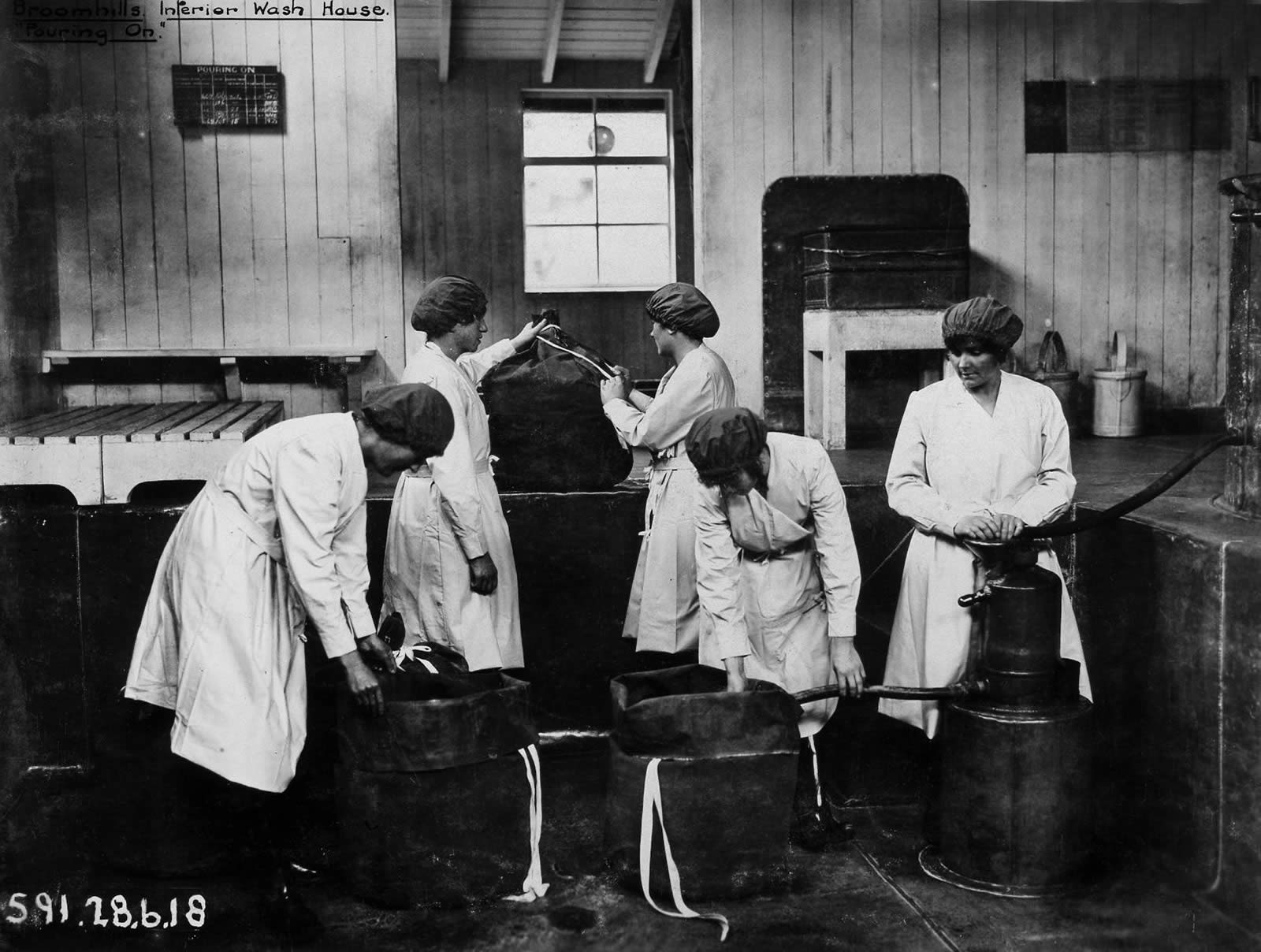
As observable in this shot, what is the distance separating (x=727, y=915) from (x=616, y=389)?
1.97m

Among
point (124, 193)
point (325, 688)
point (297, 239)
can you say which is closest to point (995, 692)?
point (325, 688)

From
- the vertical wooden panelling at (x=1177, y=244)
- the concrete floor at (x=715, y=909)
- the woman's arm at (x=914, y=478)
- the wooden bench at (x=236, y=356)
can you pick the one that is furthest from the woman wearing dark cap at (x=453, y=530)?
the vertical wooden panelling at (x=1177, y=244)

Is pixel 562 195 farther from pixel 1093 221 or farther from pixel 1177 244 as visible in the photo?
pixel 1177 244

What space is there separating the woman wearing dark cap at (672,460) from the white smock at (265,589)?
131cm

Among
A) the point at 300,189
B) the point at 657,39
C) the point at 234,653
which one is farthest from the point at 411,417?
the point at 657,39

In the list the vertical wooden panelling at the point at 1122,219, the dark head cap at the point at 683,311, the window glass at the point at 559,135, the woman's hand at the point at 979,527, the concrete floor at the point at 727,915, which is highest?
the window glass at the point at 559,135

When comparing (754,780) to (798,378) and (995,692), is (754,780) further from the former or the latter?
(798,378)

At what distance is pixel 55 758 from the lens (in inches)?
182

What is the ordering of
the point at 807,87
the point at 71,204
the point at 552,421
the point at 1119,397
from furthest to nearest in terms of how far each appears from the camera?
1. the point at 1119,397
2. the point at 807,87
3. the point at 71,204
4. the point at 552,421

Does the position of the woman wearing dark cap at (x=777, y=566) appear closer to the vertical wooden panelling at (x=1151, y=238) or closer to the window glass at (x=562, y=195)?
the vertical wooden panelling at (x=1151, y=238)

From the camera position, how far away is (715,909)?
10.9 ft

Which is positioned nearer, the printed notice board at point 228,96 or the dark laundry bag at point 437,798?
the dark laundry bag at point 437,798

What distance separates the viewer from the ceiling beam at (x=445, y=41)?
8555 mm

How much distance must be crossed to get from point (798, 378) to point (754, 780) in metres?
3.48
